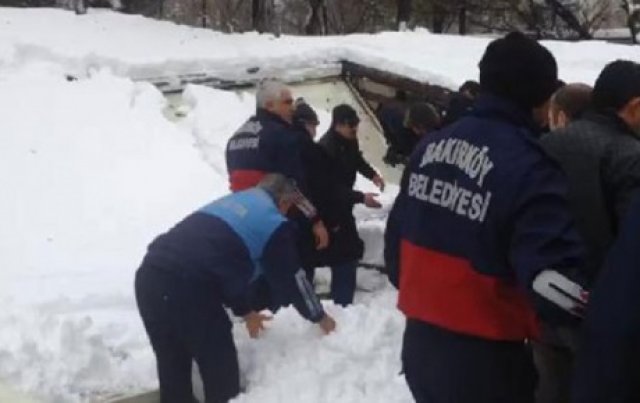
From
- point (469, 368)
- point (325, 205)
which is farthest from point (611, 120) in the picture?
point (325, 205)

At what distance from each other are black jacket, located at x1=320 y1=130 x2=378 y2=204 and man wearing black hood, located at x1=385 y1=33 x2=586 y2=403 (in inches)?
154

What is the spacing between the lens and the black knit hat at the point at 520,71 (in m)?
3.07

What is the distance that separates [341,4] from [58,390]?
24.2m

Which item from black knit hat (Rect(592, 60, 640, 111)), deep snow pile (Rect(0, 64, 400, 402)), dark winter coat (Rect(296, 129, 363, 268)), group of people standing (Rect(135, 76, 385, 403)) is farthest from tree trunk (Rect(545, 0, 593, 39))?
black knit hat (Rect(592, 60, 640, 111))

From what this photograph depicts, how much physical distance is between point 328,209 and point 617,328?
470cm

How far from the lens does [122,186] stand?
941 centimetres

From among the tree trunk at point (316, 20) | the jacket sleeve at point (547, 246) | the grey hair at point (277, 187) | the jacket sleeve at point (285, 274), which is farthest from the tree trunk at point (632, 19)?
the jacket sleeve at point (547, 246)

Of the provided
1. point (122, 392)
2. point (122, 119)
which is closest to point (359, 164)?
point (122, 392)

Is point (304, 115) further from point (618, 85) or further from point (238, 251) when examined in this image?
point (618, 85)

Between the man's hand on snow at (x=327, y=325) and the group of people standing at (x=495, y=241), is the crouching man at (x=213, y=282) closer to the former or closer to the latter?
the man's hand on snow at (x=327, y=325)

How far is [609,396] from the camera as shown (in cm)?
241

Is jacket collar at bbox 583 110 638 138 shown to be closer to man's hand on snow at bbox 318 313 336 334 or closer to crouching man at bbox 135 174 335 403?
crouching man at bbox 135 174 335 403

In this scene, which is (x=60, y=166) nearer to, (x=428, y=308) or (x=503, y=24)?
(x=428, y=308)

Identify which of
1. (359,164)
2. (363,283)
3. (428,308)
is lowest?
(363,283)
